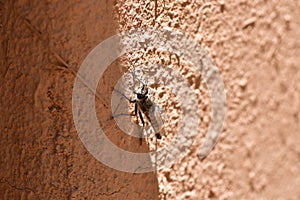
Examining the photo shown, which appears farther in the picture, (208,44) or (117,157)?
(117,157)

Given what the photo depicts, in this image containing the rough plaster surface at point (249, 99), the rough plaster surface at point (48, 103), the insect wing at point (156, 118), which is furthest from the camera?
the rough plaster surface at point (48, 103)

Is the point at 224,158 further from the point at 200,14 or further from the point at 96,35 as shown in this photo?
the point at 96,35

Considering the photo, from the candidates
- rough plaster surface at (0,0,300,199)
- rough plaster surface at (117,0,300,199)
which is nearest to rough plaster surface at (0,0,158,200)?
rough plaster surface at (0,0,300,199)

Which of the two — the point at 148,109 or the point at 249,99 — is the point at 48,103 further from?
the point at 249,99

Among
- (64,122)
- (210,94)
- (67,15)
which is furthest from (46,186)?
(210,94)

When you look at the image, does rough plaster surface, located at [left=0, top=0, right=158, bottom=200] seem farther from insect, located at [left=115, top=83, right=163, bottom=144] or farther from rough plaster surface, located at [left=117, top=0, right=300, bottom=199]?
rough plaster surface, located at [left=117, top=0, right=300, bottom=199]

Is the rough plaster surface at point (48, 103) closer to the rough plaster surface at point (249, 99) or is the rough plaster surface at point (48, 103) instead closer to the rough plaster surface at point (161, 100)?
the rough plaster surface at point (161, 100)

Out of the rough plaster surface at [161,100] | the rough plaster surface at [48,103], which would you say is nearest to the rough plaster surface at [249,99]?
the rough plaster surface at [161,100]
